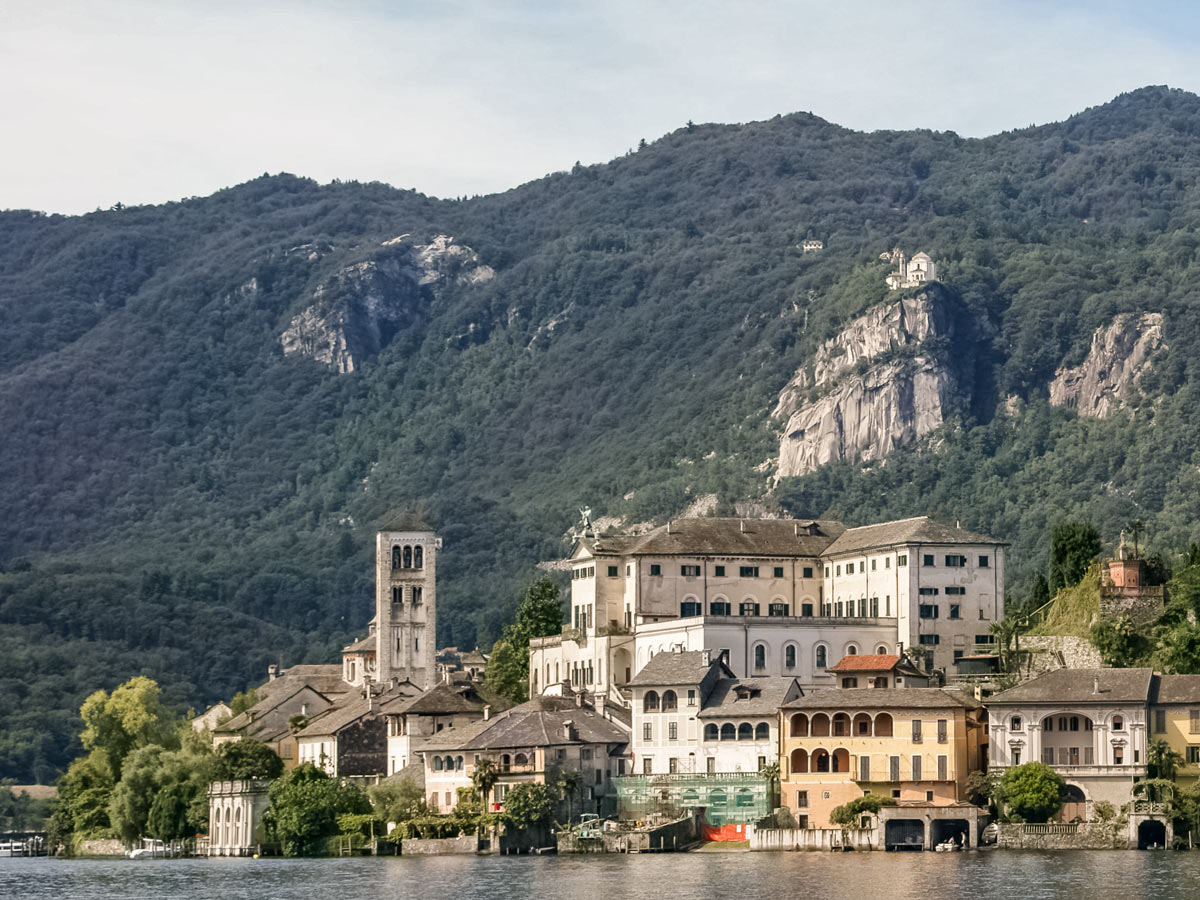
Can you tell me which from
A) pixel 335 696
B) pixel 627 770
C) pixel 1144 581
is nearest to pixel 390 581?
pixel 335 696

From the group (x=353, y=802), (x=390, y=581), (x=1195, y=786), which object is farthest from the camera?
(x=390, y=581)

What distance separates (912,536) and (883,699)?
20.1 m

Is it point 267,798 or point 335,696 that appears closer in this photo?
point 267,798

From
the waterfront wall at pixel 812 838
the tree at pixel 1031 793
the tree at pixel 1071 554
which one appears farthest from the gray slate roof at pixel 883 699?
the tree at pixel 1071 554

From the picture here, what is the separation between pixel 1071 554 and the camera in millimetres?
139750

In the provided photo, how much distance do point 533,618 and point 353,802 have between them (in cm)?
3128

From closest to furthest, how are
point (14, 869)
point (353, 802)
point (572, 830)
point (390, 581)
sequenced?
1. point (572, 830)
2. point (353, 802)
3. point (14, 869)
4. point (390, 581)

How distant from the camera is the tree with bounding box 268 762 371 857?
414 feet

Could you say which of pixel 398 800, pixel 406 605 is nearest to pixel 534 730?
pixel 398 800

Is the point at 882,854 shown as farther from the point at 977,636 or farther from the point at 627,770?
the point at 977,636

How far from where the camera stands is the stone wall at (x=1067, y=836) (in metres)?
111

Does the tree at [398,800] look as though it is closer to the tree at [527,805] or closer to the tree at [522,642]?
the tree at [527,805]

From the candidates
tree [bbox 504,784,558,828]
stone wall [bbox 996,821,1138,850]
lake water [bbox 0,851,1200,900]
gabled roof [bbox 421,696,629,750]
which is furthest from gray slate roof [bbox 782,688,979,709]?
tree [bbox 504,784,558,828]

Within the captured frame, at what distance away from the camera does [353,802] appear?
128500 mm
